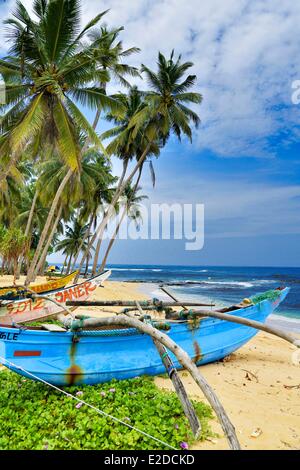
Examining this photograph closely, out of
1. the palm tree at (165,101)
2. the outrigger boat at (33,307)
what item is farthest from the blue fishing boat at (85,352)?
the palm tree at (165,101)

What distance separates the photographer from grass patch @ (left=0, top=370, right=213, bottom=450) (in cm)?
288

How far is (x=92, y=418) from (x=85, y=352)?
966 mm

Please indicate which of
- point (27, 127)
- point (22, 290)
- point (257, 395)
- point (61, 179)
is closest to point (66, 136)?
point (27, 127)

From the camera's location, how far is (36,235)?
37.6 meters

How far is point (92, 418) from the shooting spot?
3264 mm

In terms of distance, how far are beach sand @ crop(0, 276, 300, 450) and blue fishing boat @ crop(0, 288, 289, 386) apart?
0.61m

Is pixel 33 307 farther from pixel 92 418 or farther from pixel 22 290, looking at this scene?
pixel 92 418

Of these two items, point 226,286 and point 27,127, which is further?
point 226,286

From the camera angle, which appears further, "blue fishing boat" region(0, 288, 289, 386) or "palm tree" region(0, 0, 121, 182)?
"palm tree" region(0, 0, 121, 182)

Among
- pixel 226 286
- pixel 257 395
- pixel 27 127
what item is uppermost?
pixel 27 127

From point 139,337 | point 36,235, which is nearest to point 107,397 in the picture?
point 139,337

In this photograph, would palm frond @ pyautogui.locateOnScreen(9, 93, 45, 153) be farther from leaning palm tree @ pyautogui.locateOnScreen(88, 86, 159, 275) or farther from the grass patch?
leaning palm tree @ pyautogui.locateOnScreen(88, 86, 159, 275)

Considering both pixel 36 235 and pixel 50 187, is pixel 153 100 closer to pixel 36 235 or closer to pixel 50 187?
pixel 50 187

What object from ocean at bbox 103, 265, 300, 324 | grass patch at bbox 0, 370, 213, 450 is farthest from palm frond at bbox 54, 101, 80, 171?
grass patch at bbox 0, 370, 213, 450
